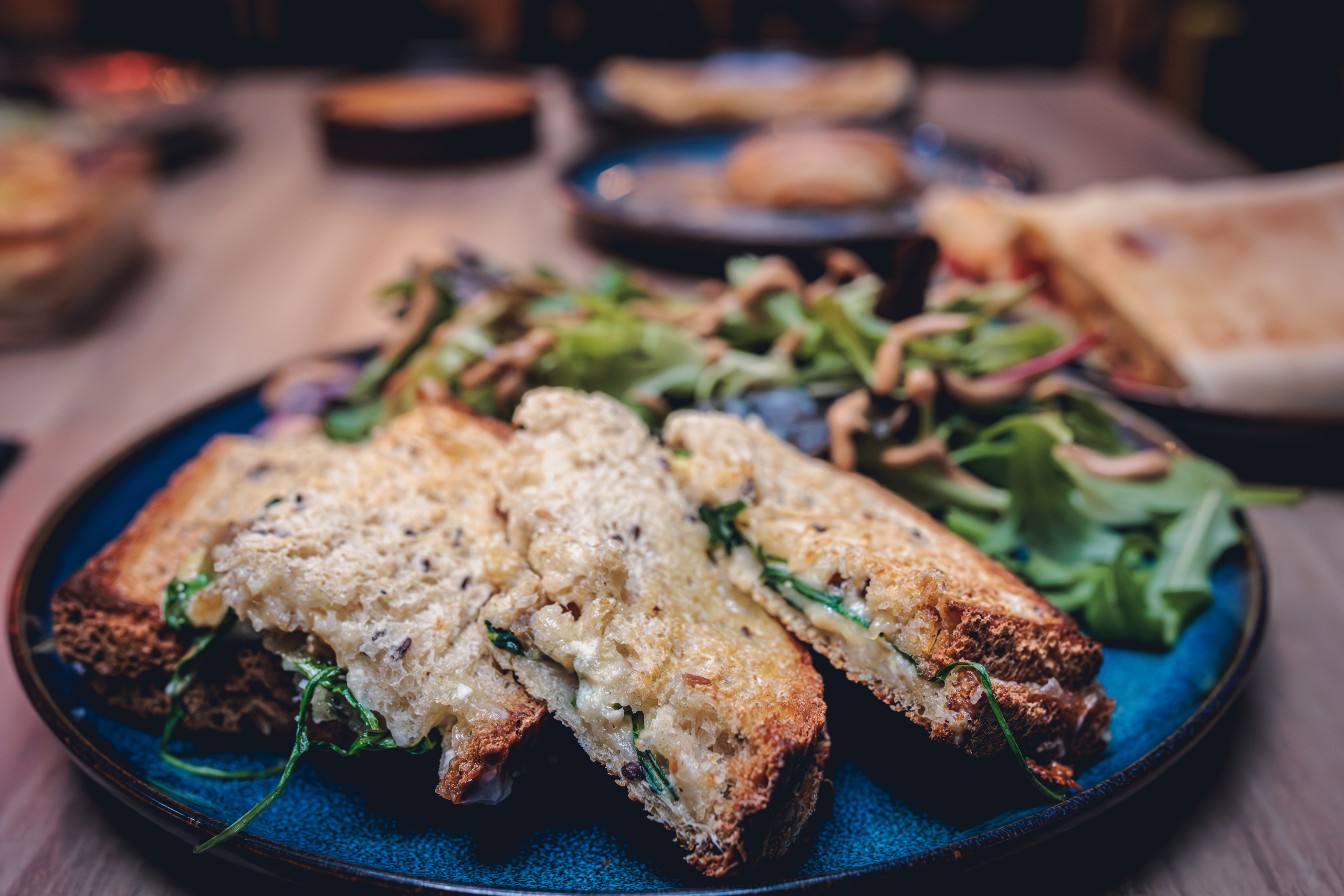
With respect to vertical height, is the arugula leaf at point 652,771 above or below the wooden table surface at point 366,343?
above

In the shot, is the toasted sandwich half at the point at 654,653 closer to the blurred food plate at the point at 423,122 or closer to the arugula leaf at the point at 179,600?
the arugula leaf at the point at 179,600

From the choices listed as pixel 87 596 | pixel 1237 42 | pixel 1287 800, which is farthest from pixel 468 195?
pixel 1237 42

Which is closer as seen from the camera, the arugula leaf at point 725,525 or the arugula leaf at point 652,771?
the arugula leaf at point 652,771

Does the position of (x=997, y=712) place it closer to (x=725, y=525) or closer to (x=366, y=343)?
(x=725, y=525)

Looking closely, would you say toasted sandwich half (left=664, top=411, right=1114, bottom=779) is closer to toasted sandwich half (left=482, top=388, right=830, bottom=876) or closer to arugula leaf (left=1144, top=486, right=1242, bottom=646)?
toasted sandwich half (left=482, top=388, right=830, bottom=876)

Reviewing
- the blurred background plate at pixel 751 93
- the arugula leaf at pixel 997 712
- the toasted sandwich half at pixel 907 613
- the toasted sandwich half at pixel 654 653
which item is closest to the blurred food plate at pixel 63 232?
the blurred background plate at pixel 751 93

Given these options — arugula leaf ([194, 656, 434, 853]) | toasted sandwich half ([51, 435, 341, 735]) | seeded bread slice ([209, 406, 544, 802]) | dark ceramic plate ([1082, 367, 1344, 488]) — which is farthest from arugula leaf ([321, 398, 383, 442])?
dark ceramic plate ([1082, 367, 1344, 488])

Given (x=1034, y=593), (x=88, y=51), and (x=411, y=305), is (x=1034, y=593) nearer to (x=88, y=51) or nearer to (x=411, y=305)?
(x=411, y=305)
